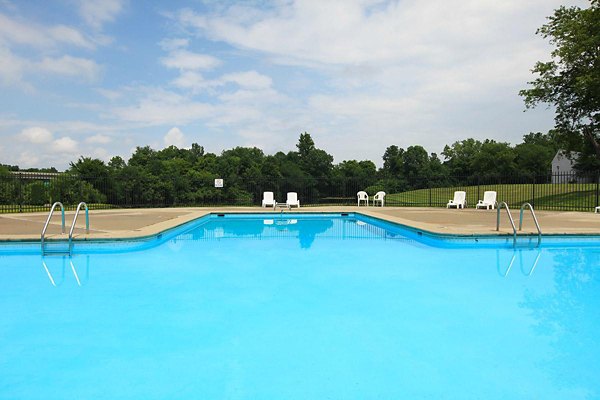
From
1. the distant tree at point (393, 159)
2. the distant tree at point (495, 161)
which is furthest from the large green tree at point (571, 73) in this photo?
the distant tree at point (393, 159)

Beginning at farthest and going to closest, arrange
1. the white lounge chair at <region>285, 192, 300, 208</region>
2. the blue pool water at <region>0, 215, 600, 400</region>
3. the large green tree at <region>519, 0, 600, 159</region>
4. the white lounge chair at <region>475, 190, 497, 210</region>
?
the large green tree at <region>519, 0, 600, 159</region> → the white lounge chair at <region>285, 192, 300, 208</region> → the white lounge chair at <region>475, 190, 497, 210</region> → the blue pool water at <region>0, 215, 600, 400</region>

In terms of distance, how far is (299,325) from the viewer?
401cm

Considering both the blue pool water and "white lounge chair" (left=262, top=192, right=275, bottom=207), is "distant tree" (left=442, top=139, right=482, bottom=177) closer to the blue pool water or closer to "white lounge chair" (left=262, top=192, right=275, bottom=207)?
"white lounge chair" (left=262, top=192, right=275, bottom=207)

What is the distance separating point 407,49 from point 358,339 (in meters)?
A: 14.2

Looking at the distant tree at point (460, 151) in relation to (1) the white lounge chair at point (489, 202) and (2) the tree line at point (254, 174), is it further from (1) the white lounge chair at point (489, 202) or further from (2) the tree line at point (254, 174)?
(1) the white lounge chair at point (489, 202)

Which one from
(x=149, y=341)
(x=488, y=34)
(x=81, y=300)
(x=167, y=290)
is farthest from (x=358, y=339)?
(x=488, y=34)

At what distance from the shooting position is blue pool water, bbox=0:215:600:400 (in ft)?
9.20

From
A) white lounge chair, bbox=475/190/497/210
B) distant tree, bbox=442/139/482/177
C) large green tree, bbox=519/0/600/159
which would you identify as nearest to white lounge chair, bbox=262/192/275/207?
white lounge chair, bbox=475/190/497/210

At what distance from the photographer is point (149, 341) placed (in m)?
3.57

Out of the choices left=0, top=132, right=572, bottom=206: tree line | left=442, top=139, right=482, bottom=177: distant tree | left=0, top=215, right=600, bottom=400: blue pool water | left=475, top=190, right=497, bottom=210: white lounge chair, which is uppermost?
left=442, top=139, right=482, bottom=177: distant tree

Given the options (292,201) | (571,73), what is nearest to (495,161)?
(571,73)

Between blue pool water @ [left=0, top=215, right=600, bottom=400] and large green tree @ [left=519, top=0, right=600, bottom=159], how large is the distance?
14546 mm

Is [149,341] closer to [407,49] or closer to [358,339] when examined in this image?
[358,339]

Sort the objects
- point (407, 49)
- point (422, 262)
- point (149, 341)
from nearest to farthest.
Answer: point (149, 341) → point (422, 262) → point (407, 49)
